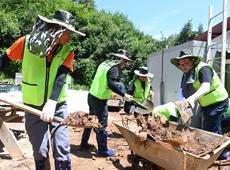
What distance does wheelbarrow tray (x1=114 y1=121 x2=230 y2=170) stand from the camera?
400cm

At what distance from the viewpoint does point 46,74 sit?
13.2 ft

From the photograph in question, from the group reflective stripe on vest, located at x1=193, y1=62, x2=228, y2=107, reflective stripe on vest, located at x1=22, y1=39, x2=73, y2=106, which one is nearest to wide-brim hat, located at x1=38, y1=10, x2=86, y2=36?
reflective stripe on vest, located at x1=22, y1=39, x2=73, y2=106

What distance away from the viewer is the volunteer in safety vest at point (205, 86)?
17.1 feet

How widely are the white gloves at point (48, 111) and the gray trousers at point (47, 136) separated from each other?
288 millimetres

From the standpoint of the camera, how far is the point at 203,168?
4.17 m

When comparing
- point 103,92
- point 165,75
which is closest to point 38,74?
point 103,92

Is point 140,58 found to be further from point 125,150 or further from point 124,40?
point 125,150

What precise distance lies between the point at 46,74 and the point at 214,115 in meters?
2.68

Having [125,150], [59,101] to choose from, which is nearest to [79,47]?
[125,150]

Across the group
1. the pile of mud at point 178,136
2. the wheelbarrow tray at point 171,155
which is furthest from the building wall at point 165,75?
the wheelbarrow tray at point 171,155

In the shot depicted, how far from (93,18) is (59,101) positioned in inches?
1131

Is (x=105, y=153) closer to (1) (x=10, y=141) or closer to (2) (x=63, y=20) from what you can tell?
(1) (x=10, y=141)

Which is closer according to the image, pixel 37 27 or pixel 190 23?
pixel 37 27

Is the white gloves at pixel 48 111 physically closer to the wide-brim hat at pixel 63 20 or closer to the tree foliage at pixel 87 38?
the wide-brim hat at pixel 63 20
